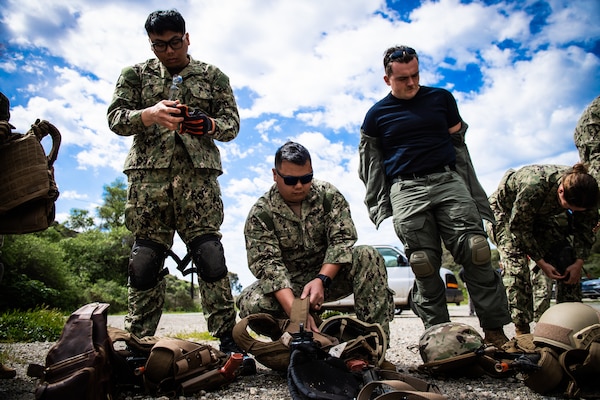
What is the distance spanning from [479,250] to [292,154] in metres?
1.44

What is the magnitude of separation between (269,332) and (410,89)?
2.12 m

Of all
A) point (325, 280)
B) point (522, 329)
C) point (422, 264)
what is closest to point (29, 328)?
point (325, 280)

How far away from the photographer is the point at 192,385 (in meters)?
2.37

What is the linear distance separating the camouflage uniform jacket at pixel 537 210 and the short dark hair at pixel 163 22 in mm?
3057

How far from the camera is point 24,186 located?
2.32 metres

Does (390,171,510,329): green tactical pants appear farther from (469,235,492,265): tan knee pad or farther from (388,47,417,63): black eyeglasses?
(388,47,417,63): black eyeglasses

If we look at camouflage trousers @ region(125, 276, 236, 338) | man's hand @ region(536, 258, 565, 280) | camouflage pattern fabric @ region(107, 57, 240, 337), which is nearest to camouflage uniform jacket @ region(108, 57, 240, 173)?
camouflage pattern fabric @ region(107, 57, 240, 337)

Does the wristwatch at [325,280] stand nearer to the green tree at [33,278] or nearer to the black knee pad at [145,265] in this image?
the black knee pad at [145,265]

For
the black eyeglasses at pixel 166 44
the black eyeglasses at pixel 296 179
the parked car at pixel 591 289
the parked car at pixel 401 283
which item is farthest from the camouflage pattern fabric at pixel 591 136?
→ the parked car at pixel 591 289

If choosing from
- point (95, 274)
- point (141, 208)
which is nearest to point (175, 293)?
point (95, 274)

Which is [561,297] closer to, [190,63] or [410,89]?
[410,89]

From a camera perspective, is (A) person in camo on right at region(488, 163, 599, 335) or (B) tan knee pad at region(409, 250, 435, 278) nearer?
(B) tan knee pad at region(409, 250, 435, 278)

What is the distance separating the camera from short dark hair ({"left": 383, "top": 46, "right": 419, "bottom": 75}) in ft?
11.9

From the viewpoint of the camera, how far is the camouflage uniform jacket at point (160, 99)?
3273 mm
